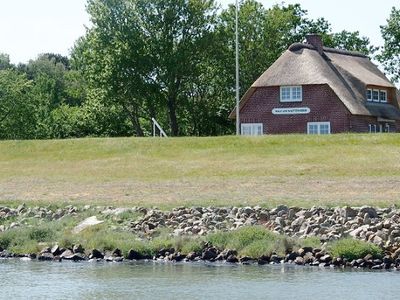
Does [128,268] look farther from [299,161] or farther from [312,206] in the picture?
[299,161]

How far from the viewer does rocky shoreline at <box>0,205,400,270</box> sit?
27.6m

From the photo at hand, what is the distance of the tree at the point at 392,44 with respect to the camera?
87.1 m

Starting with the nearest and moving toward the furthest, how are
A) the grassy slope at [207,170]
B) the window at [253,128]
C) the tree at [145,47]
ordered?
the grassy slope at [207,170], the window at [253,128], the tree at [145,47]

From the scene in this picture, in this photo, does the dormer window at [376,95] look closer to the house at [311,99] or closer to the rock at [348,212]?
the house at [311,99]

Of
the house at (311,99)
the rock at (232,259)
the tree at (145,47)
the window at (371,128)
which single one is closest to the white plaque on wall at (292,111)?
the house at (311,99)

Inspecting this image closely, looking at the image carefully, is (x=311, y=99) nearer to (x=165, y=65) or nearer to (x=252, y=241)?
(x=165, y=65)

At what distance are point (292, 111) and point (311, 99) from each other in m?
1.51

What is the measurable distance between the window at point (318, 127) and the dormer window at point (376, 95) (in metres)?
4.48

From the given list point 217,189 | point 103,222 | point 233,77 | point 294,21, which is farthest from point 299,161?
point 294,21

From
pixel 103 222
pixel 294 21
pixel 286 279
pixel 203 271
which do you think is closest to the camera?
pixel 286 279

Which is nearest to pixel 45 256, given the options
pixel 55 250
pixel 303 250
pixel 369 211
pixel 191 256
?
pixel 55 250

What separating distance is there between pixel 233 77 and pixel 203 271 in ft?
190

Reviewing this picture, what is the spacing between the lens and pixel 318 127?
67000 mm

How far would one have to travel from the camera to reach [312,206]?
3297 centimetres
